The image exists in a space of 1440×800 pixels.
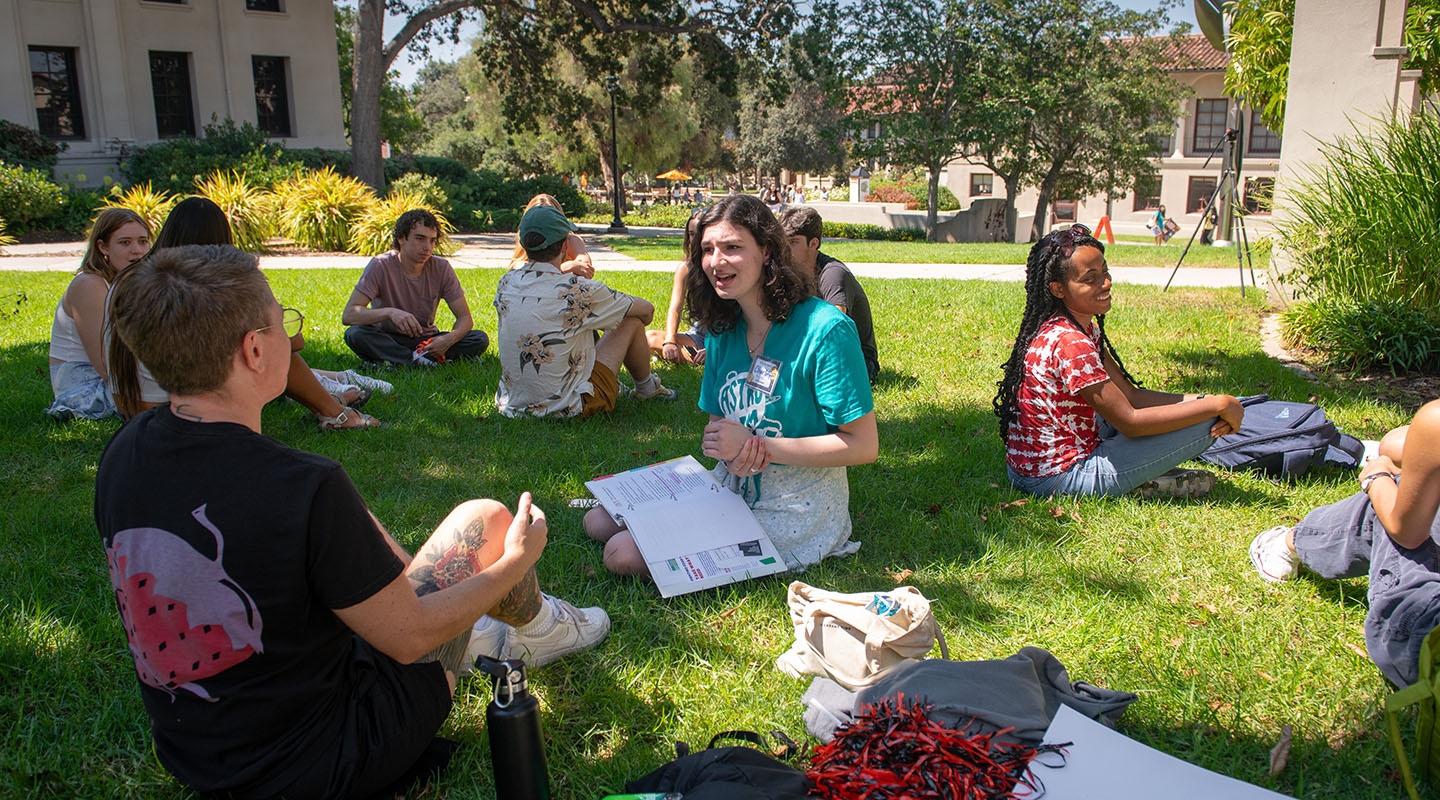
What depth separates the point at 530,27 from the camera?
79.0ft

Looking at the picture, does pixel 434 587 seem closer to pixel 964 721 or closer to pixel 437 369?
pixel 964 721

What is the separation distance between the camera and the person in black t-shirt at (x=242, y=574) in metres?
1.82

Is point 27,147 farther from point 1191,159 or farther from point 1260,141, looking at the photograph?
point 1260,141

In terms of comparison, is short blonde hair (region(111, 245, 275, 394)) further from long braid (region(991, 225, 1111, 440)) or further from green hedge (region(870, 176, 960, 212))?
green hedge (region(870, 176, 960, 212))

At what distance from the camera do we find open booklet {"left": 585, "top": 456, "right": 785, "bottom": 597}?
3.40m

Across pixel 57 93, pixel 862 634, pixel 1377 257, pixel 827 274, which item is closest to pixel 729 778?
pixel 862 634

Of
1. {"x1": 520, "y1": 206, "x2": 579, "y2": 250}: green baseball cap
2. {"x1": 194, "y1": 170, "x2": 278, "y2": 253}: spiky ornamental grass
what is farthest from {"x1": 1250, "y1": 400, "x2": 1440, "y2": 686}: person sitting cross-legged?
{"x1": 194, "y1": 170, "x2": 278, "y2": 253}: spiky ornamental grass

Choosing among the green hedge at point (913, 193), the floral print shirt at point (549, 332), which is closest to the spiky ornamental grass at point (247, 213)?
the floral print shirt at point (549, 332)

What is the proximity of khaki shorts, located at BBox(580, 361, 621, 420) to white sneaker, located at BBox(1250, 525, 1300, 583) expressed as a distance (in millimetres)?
3473

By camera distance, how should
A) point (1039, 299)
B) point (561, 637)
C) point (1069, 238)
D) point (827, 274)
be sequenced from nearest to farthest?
point (561, 637), point (1069, 238), point (1039, 299), point (827, 274)

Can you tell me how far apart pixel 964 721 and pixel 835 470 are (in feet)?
4.68

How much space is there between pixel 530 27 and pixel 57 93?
1155 cm

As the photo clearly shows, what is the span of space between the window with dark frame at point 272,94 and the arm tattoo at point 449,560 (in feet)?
89.5

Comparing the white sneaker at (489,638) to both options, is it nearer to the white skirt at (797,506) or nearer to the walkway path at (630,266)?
the white skirt at (797,506)
